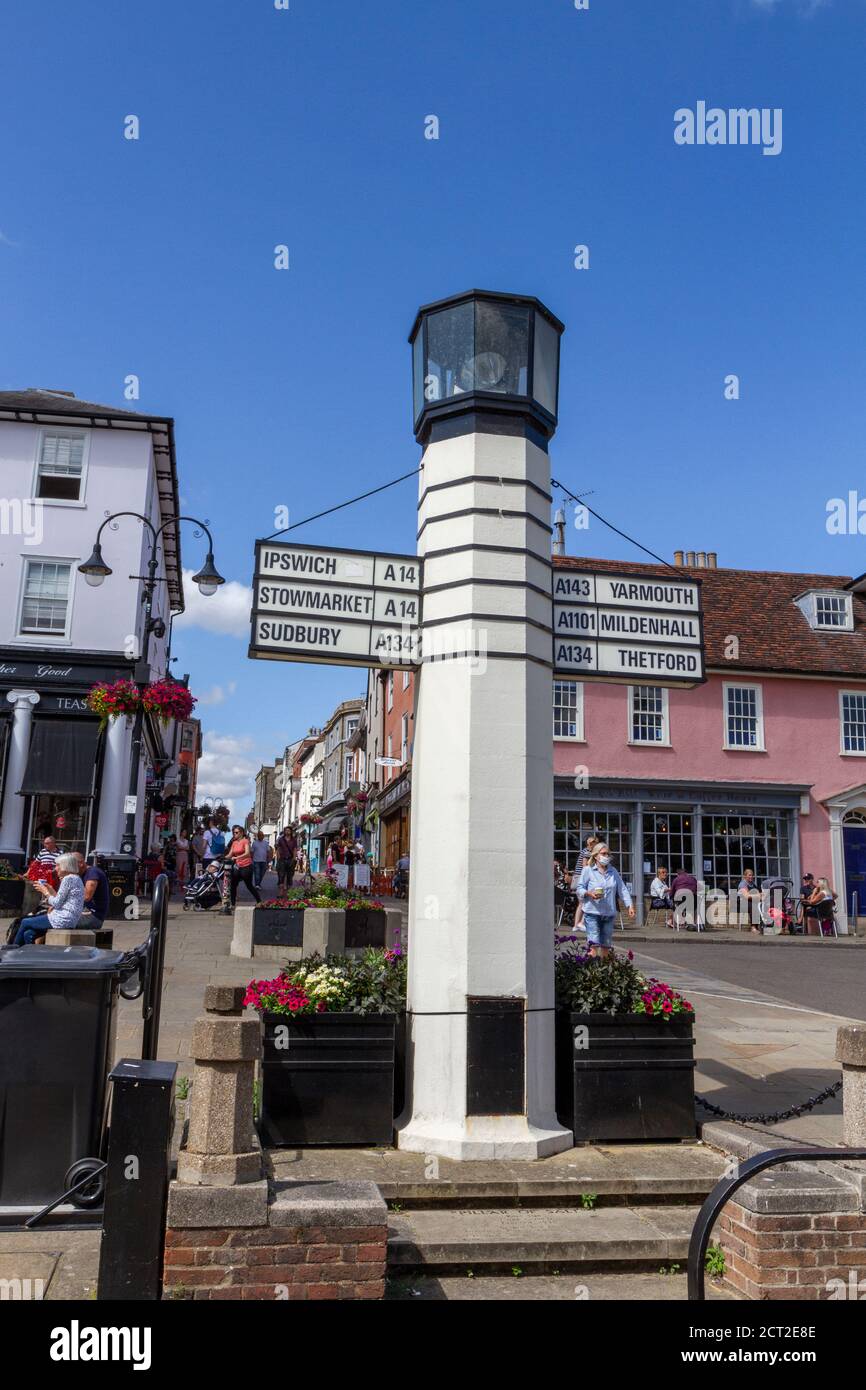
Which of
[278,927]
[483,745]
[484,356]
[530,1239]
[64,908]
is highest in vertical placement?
[484,356]

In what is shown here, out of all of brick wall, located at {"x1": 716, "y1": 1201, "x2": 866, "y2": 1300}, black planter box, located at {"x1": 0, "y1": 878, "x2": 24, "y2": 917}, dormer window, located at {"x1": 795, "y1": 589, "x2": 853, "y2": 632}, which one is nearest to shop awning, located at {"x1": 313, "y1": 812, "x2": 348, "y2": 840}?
dormer window, located at {"x1": 795, "y1": 589, "x2": 853, "y2": 632}

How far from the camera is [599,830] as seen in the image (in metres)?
27.3

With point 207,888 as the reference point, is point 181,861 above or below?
above

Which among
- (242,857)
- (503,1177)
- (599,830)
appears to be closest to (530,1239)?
(503,1177)

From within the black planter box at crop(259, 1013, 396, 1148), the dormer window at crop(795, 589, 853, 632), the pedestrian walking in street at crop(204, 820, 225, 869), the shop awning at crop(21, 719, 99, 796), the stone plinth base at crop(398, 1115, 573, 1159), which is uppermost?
the dormer window at crop(795, 589, 853, 632)

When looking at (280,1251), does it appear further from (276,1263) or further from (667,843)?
(667,843)

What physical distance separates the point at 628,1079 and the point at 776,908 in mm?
20865

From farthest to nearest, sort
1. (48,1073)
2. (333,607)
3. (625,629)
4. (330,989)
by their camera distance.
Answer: (625,629), (333,607), (330,989), (48,1073)

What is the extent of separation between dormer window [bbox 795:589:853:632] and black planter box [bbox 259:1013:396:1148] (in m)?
27.4

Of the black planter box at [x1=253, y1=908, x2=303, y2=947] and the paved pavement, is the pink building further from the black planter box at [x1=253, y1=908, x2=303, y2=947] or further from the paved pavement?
the black planter box at [x1=253, y1=908, x2=303, y2=947]

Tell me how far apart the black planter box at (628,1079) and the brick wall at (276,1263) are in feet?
7.67

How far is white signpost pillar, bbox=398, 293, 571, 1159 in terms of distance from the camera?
6129 mm

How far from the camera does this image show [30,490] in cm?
2491

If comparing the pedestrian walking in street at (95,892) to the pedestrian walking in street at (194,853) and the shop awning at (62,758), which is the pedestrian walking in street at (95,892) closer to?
the shop awning at (62,758)
